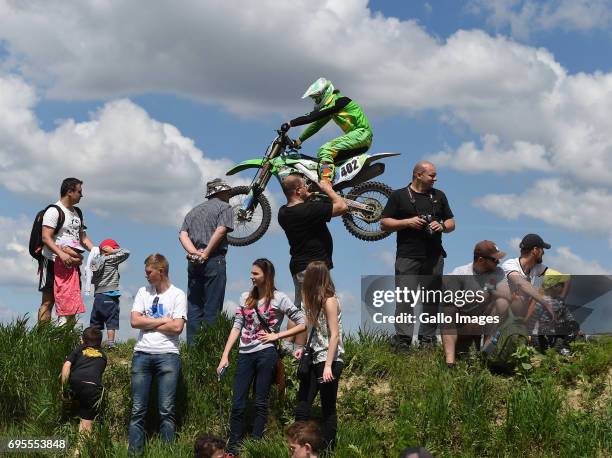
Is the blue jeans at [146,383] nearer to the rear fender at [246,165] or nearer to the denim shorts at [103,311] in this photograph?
the denim shorts at [103,311]

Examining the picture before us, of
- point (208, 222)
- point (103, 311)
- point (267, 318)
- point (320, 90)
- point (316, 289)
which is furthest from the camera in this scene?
point (320, 90)

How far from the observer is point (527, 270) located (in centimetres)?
833

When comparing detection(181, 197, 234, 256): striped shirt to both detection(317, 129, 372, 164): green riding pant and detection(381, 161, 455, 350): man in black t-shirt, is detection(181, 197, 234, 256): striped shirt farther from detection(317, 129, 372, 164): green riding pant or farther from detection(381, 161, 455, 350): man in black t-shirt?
detection(317, 129, 372, 164): green riding pant

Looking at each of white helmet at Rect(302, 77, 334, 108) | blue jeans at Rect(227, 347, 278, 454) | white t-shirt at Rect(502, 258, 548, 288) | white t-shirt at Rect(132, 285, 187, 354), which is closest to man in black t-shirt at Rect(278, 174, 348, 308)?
blue jeans at Rect(227, 347, 278, 454)

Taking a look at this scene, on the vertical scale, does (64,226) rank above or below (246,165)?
below

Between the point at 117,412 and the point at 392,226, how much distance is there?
135 inches

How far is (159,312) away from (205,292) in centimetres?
137

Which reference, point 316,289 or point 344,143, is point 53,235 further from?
point 344,143

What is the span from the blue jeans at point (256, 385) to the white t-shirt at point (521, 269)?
264cm

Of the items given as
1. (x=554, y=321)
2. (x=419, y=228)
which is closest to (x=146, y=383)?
(x=419, y=228)

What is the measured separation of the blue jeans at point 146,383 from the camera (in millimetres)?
7430

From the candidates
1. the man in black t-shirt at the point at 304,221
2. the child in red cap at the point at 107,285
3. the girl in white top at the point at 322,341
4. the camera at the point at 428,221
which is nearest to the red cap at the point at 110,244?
the child in red cap at the point at 107,285

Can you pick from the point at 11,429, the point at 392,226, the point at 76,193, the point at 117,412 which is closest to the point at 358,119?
the point at 392,226

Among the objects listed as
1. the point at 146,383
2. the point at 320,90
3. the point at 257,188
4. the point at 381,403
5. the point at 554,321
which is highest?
the point at 320,90
